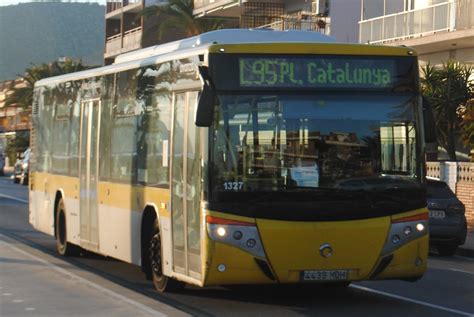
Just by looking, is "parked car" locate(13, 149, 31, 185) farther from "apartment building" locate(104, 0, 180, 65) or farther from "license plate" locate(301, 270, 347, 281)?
"license plate" locate(301, 270, 347, 281)

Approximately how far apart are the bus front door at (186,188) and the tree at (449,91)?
63.1 feet

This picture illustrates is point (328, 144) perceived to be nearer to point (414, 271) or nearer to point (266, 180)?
point (266, 180)

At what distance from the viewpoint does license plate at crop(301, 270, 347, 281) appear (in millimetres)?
10938

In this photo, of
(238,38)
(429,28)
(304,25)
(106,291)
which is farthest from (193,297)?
(304,25)

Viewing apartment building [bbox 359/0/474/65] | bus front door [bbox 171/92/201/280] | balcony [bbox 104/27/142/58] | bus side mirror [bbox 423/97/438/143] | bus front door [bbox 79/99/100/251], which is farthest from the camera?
balcony [bbox 104/27/142/58]

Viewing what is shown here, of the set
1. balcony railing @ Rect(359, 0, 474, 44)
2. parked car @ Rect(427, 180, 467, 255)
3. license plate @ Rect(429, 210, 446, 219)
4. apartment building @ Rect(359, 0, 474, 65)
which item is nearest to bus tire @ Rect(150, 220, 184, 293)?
parked car @ Rect(427, 180, 467, 255)

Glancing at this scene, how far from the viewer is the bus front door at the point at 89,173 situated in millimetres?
15078

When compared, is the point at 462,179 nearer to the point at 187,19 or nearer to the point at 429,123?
the point at 429,123

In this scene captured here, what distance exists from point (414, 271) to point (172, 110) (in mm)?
3458

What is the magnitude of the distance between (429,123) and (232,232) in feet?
8.82

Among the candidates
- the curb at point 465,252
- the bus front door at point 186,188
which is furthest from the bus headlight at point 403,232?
the curb at point 465,252

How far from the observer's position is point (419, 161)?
11359 millimetres

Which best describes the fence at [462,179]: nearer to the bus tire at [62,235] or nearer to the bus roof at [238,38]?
the bus tire at [62,235]

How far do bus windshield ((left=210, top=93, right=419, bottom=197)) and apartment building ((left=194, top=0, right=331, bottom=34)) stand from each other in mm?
28574
